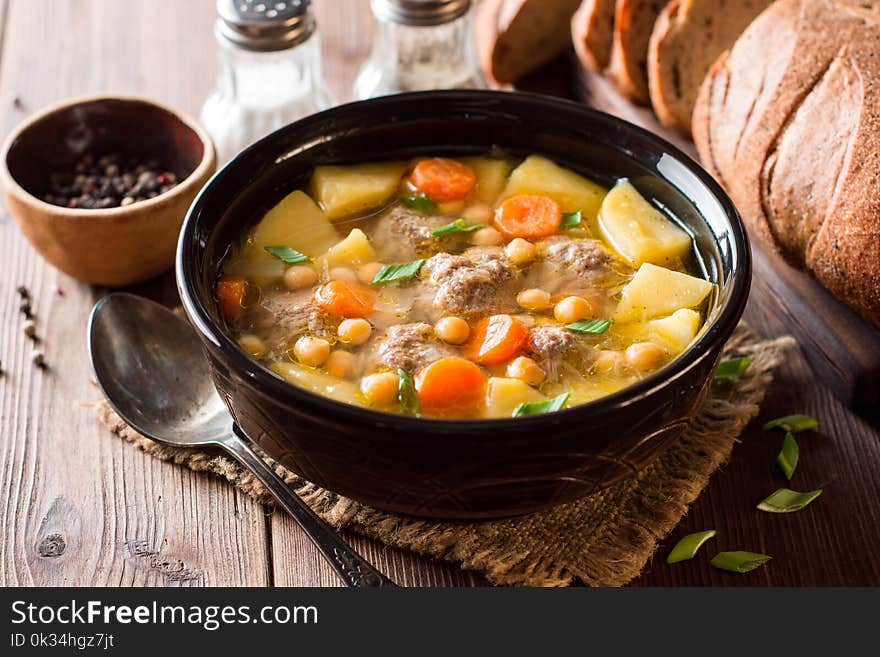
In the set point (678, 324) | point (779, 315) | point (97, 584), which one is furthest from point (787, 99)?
point (97, 584)

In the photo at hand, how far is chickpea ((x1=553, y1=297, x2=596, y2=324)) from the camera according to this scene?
9.29ft

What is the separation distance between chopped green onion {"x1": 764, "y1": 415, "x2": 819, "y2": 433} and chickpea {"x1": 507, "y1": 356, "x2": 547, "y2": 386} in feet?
2.68

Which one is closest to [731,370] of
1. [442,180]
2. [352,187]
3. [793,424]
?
[793,424]

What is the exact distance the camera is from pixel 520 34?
14.4 ft

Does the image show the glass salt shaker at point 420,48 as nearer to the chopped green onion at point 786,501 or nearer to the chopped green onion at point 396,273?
the chopped green onion at point 396,273

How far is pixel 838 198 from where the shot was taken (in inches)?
122

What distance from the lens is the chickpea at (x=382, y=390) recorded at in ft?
8.47

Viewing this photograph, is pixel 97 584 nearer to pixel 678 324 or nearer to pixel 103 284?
pixel 103 284

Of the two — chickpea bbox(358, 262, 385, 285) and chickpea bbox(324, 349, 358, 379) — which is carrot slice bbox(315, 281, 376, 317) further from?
chickpea bbox(324, 349, 358, 379)

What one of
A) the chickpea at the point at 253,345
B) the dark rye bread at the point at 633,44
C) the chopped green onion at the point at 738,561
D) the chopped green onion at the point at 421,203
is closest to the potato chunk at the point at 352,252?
the chopped green onion at the point at 421,203

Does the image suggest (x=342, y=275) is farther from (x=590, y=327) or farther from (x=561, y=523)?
(x=561, y=523)

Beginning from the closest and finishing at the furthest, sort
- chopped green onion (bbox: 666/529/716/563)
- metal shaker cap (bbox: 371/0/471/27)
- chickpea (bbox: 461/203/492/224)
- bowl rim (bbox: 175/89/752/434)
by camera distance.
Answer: bowl rim (bbox: 175/89/752/434)
chopped green onion (bbox: 666/529/716/563)
chickpea (bbox: 461/203/492/224)
metal shaker cap (bbox: 371/0/471/27)

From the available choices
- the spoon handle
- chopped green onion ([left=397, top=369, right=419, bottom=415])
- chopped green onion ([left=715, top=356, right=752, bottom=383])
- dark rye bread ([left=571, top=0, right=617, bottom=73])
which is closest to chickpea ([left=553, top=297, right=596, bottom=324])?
chopped green onion ([left=397, top=369, right=419, bottom=415])

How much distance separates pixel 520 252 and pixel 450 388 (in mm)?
557
